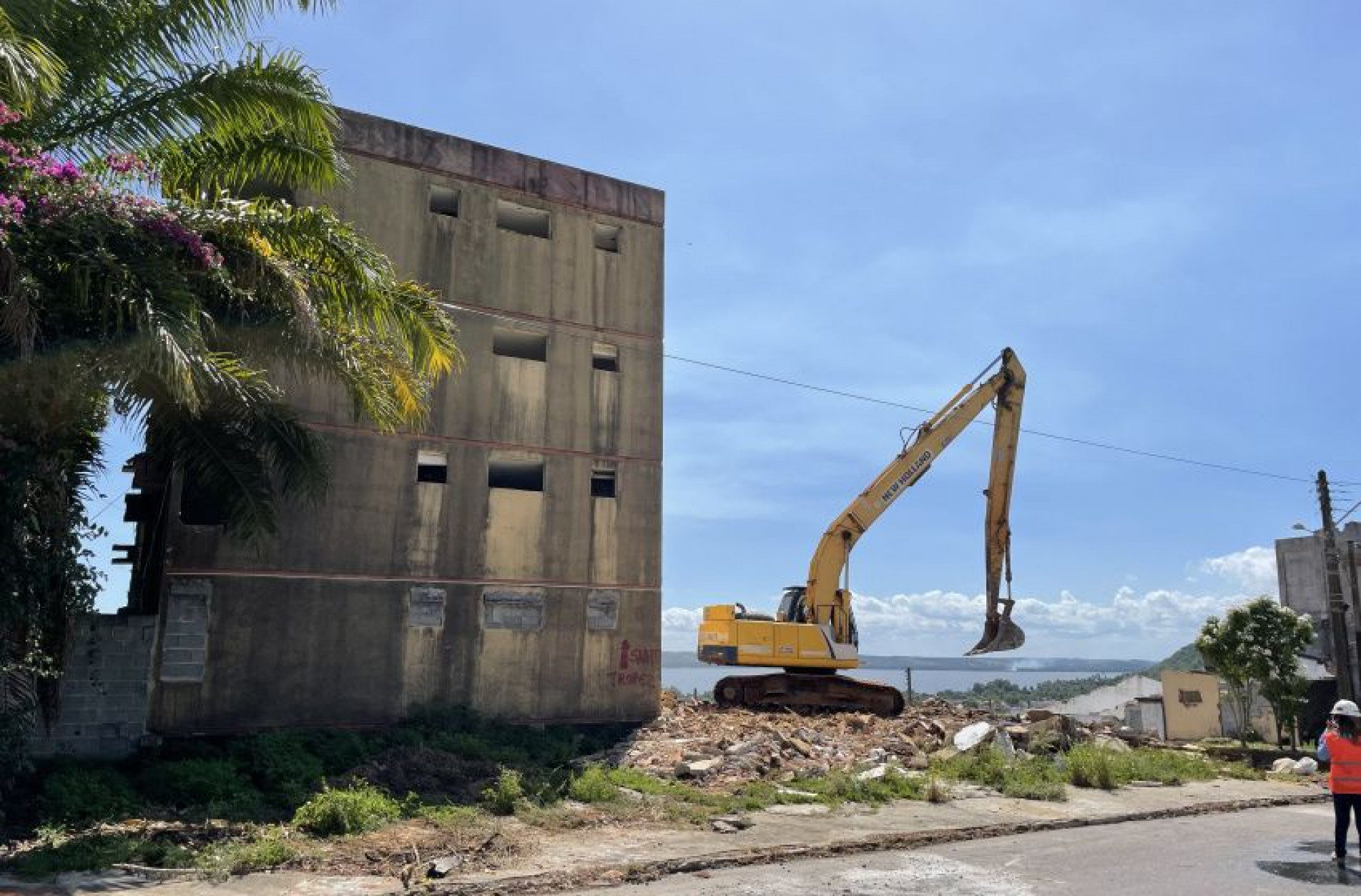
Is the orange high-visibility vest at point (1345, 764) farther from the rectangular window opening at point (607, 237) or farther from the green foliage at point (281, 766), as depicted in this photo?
the rectangular window opening at point (607, 237)

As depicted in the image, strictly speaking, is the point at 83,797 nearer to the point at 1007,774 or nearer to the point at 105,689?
the point at 105,689

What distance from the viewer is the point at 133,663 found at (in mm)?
15828

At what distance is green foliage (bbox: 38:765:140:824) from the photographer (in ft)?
39.8

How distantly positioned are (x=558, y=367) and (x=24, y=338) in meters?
11.9

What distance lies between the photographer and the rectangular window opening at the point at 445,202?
2109 centimetres

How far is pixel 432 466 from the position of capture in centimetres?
2048

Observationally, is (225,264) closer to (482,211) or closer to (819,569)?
(482,211)

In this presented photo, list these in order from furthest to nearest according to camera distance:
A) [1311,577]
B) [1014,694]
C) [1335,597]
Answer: [1014,694] → [1311,577] → [1335,597]

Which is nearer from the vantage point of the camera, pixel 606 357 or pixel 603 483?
pixel 603 483

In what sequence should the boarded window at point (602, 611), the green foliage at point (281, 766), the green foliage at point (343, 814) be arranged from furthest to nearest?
the boarded window at point (602, 611), the green foliage at point (281, 766), the green foliage at point (343, 814)

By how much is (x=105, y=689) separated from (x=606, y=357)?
451 inches

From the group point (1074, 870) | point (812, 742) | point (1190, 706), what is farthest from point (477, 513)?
point (1190, 706)

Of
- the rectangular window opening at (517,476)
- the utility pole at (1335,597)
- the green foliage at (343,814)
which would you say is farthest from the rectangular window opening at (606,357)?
the utility pole at (1335,597)

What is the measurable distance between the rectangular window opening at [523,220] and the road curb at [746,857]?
572 inches
